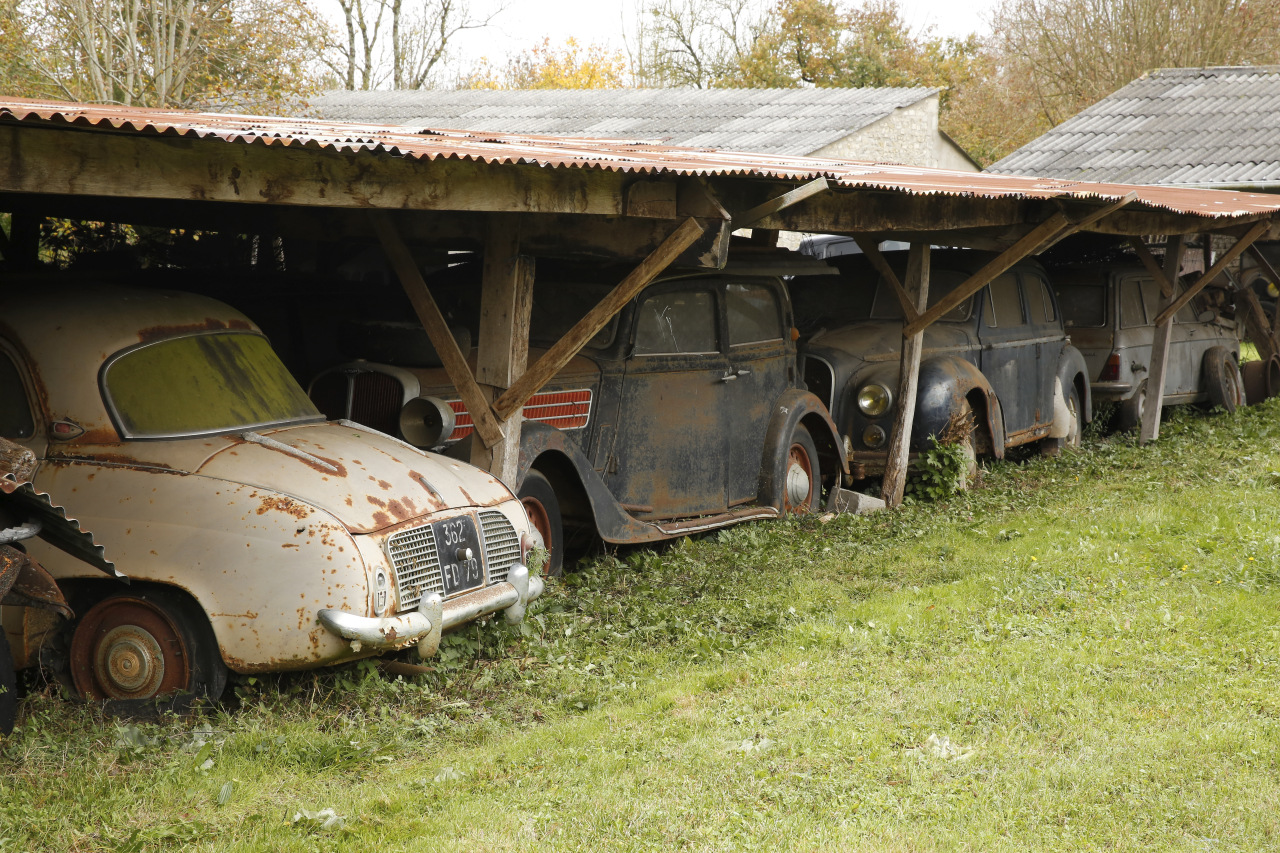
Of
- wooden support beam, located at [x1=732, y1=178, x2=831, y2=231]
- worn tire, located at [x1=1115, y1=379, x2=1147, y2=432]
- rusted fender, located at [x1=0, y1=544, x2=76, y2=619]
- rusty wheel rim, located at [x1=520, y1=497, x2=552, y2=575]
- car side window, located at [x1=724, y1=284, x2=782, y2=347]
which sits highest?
wooden support beam, located at [x1=732, y1=178, x2=831, y2=231]

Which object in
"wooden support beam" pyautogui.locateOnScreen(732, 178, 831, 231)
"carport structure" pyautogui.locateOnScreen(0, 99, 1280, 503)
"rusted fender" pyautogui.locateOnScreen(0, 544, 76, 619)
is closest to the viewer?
"rusted fender" pyautogui.locateOnScreen(0, 544, 76, 619)

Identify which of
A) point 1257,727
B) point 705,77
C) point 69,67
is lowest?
point 1257,727

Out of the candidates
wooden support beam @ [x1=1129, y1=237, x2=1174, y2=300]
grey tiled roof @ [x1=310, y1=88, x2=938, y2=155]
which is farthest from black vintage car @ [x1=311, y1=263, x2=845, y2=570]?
grey tiled roof @ [x1=310, y1=88, x2=938, y2=155]

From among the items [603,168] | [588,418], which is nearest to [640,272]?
[603,168]

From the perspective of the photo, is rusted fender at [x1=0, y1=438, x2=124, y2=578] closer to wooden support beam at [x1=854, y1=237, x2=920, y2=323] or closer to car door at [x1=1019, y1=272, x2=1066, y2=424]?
wooden support beam at [x1=854, y1=237, x2=920, y2=323]

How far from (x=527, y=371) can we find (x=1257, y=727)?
3.51 metres

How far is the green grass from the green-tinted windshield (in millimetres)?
1095

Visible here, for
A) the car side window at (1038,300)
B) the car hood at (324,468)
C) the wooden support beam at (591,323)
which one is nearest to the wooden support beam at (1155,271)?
the car side window at (1038,300)

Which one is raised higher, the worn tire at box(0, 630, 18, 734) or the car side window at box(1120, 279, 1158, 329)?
the car side window at box(1120, 279, 1158, 329)

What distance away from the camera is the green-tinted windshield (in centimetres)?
474

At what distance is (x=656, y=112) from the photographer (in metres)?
21.8

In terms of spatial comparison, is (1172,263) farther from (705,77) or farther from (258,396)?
(705,77)

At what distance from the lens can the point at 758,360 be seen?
7.93 metres

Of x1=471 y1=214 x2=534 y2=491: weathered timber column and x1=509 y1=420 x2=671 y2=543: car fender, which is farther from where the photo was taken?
x1=509 y1=420 x2=671 y2=543: car fender
